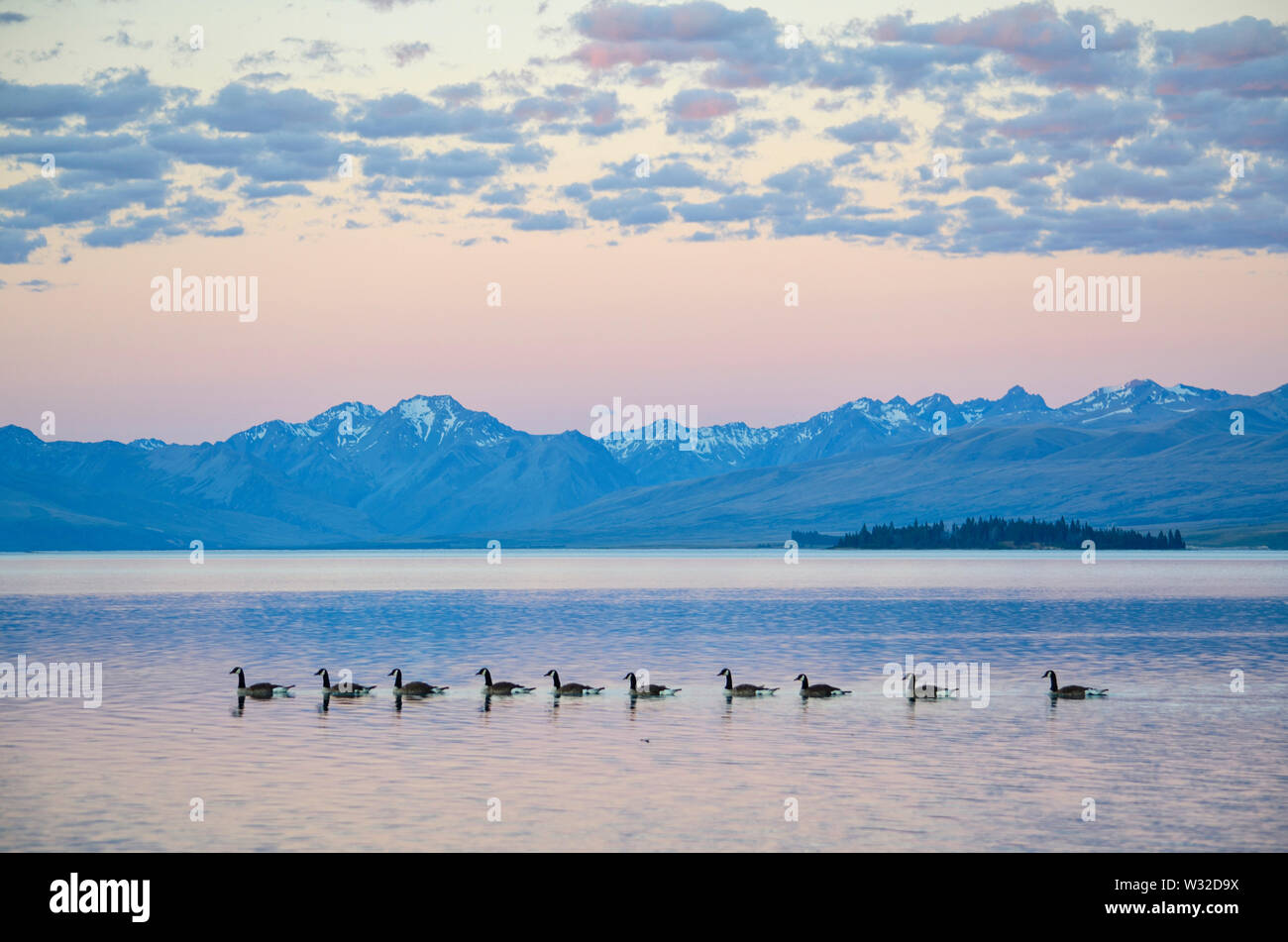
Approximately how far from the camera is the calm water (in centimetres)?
2844

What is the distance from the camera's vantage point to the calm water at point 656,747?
28438 millimetres

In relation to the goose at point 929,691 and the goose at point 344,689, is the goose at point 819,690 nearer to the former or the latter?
the goose at point 929,691

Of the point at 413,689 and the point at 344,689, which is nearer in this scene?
the point at 413,689

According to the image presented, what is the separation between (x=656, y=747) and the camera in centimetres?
3991

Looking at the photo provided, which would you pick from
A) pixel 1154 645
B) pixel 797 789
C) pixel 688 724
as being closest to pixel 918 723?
pixel 688 724

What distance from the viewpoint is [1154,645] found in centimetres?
7219

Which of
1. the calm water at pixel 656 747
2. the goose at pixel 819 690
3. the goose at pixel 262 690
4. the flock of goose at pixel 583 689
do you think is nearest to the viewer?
the calm water at pixel 656 747
